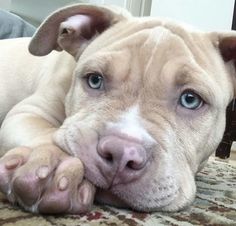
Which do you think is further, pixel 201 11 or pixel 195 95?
pixel 201 11

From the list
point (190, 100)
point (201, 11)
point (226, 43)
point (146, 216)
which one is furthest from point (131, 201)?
point (201, 11)

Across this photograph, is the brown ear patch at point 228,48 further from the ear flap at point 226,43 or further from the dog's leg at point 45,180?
the dog's leg at point 45,180

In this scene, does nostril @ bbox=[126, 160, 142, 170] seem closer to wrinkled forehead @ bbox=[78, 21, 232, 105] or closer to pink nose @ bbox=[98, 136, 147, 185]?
pink nose @ bbox=[98, 136, 147, 185]

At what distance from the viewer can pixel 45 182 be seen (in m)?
1.13

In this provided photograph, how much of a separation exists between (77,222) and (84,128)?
0.82ft

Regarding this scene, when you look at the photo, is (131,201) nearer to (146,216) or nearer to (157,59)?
(146,216)

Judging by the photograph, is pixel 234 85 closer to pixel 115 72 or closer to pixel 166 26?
pixel 166 26

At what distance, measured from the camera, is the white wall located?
473 cm

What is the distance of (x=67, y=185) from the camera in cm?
114

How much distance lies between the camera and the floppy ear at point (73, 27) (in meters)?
1.67

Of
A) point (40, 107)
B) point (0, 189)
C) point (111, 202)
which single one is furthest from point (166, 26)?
point (0, 189)

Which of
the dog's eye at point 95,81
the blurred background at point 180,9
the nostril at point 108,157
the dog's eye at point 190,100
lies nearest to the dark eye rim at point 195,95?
the dog's eye at point 190,100

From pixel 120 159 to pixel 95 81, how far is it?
40 cm

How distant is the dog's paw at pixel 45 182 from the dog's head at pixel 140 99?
0.12 feet
